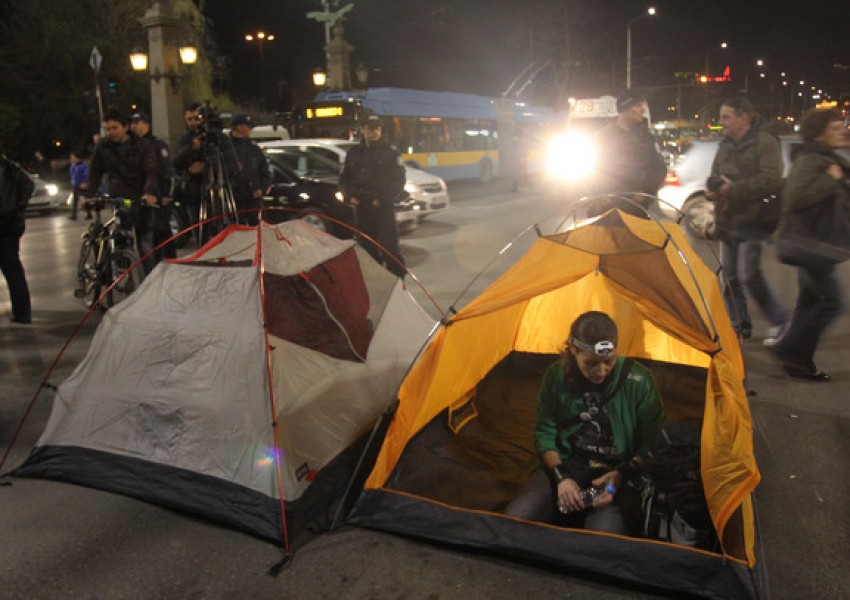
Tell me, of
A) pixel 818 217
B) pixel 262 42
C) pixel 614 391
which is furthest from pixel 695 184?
pixel 262 42

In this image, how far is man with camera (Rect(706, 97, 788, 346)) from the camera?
563cm

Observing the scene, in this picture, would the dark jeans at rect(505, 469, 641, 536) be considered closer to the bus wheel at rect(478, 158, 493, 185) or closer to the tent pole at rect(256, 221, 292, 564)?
the tent pole at rect(256, 221, 292, 564)

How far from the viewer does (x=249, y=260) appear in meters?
4.15

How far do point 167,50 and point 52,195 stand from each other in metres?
5.33

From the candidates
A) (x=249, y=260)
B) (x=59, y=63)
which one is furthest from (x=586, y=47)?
(x=249, y=260)

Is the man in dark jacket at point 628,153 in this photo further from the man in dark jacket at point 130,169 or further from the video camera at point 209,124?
the man in dark jacket at point 130,169

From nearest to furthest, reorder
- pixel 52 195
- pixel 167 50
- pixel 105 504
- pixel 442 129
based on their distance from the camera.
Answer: pixel 105 504 < pixel 167 50 < pixel 52 195 < pixel 442 129

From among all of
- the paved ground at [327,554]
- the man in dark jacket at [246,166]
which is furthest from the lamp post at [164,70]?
the paved ground at [327,554]

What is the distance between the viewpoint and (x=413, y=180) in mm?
13906

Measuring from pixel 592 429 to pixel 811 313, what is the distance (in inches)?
105

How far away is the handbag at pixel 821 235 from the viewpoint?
5059 millimetres

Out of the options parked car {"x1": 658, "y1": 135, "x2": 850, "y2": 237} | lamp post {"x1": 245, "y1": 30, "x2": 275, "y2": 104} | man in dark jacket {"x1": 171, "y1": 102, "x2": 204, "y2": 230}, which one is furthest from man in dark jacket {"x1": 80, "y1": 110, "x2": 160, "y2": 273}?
lamp post {"x1": 245, "y1": 30, "x2": 275, "y2": 104}

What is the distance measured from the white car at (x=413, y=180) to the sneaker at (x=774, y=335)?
7.66 m

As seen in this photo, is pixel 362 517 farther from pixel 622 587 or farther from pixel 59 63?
pixel 59 63
